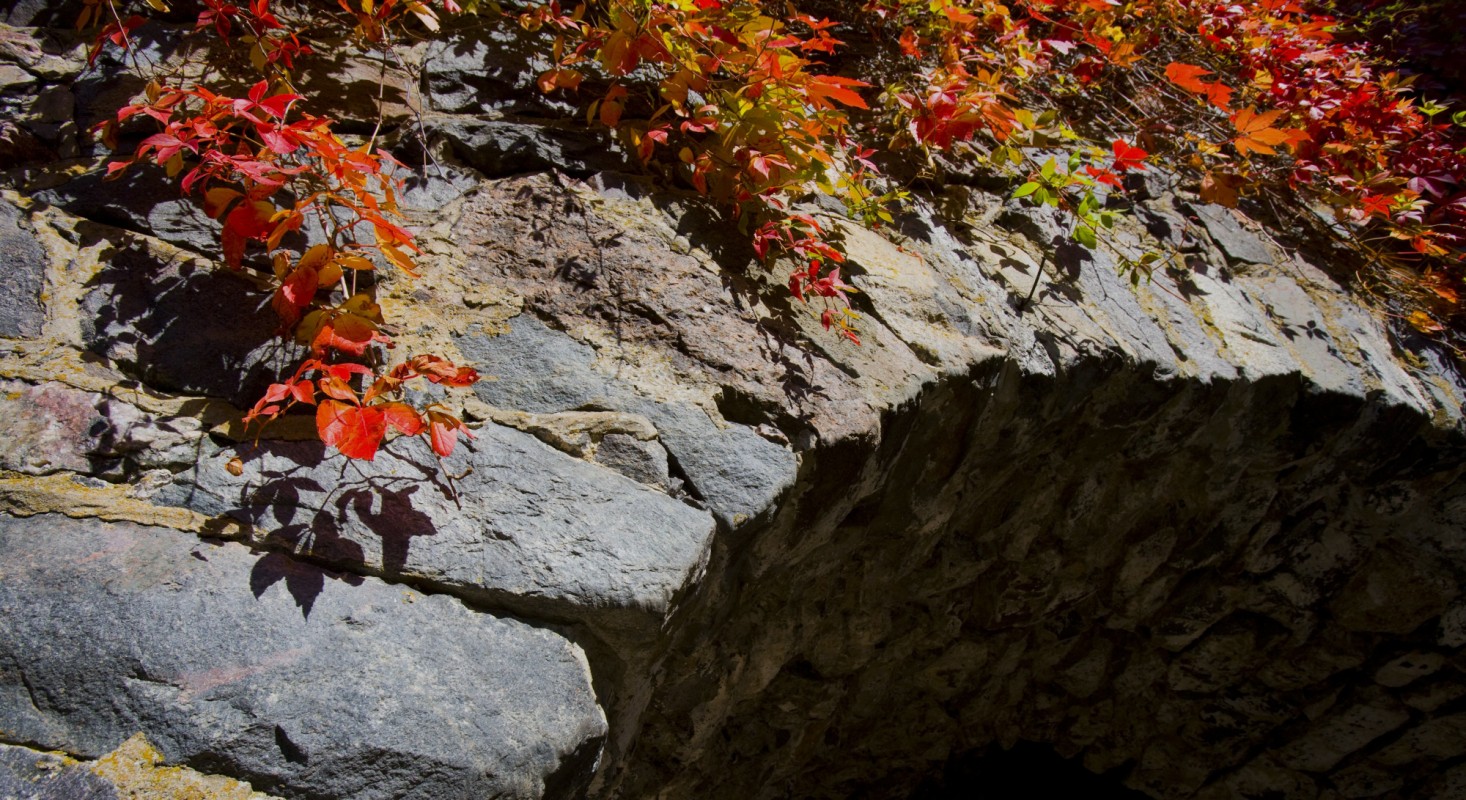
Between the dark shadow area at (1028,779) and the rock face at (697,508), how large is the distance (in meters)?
0.10

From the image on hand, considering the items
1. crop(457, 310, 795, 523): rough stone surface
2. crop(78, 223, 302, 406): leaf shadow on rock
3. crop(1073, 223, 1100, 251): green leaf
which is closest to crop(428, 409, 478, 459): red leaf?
crop(457, 310, 795, 523): rough stone surface

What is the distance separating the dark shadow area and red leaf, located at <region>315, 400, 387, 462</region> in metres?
2.52

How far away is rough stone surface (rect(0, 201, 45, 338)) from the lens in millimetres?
1186

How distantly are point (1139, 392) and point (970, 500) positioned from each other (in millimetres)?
468

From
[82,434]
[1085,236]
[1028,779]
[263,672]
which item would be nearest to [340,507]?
[263,672]

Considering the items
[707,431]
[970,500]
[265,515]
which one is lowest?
[970,500]

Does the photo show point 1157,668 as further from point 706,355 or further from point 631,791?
point 706,355

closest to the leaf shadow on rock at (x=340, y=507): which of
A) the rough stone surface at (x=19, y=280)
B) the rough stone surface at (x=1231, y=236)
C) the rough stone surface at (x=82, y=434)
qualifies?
the rough stone surface at (x=82, y=434)

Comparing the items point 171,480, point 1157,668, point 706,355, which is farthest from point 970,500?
point 171,480

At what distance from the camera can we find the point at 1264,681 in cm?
270

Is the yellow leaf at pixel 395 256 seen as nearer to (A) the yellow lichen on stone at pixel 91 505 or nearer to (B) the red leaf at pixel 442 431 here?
(B) the red leaf at pixel 442 431

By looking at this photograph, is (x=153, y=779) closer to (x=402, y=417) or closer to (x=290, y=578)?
(x=290, y=578)

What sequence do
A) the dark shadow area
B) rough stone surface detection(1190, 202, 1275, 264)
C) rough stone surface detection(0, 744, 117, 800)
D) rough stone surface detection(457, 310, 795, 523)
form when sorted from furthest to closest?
the dark shadow area → rough stone surface detection(1190, 202, 1275, 264) → rough stone surface detection(457, 310, 795, 523) → rough stone surface detection(0, 744, 117, 800)

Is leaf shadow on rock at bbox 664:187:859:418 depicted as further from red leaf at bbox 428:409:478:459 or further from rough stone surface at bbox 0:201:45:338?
rough stone surface at bbox 0:201:45:338
